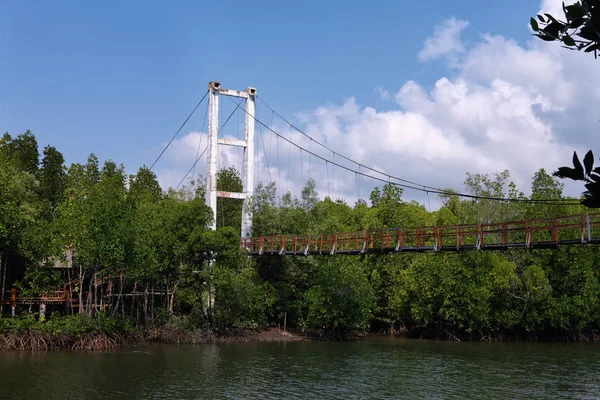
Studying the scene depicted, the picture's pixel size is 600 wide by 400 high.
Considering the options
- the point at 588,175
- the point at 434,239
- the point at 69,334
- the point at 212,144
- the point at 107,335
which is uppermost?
the point at 212,144

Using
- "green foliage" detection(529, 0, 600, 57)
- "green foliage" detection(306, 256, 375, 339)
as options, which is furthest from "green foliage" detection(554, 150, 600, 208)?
"green foliage" detection(306, 256, 375, 339)

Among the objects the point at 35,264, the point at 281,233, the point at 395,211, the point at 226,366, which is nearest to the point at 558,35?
the point at 226,366

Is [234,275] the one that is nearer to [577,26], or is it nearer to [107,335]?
[107,335]

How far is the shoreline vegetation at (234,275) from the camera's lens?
25750 millimetres

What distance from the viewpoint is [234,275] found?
30359mm

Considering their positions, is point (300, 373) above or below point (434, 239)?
below

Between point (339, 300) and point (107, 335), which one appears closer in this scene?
point (107, 335)

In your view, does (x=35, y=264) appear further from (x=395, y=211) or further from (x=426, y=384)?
(x=395, y=211)

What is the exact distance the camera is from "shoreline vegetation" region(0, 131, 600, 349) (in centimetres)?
2575

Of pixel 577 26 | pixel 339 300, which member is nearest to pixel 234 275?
pixel 339 300

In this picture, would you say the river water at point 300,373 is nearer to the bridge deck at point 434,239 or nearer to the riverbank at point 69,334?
the riverbank at point 69,334

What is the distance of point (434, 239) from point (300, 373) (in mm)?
7887

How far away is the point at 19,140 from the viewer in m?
36.1

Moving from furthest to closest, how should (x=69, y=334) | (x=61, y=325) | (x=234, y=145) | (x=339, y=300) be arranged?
(x=234, y=145) < (x=339, y=300) < (x=61, y=325) < (x=69, y=334)
